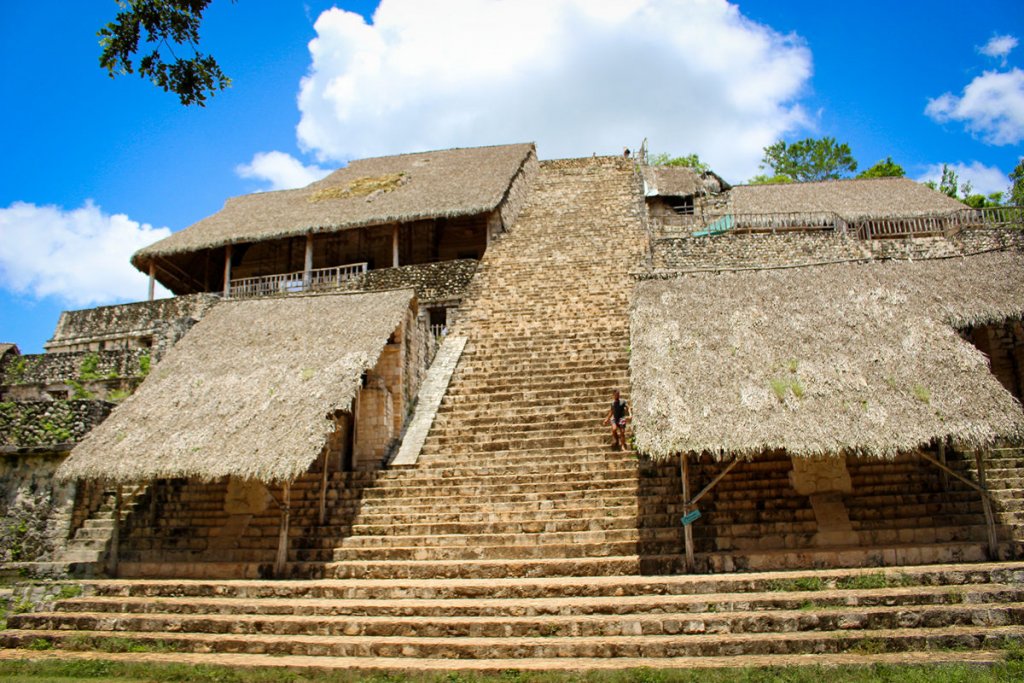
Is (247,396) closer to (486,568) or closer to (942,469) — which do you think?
(486,568)

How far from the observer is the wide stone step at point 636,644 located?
20.9 feet

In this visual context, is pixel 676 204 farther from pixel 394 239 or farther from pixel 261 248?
pixel 261 248

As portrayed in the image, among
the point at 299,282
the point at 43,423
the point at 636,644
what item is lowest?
the point at 636,644

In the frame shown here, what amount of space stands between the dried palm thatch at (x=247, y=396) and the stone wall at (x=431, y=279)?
4451mm

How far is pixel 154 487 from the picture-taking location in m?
11.3

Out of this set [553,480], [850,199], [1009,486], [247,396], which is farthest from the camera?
[850,199]

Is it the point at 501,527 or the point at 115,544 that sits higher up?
the point at 501,527

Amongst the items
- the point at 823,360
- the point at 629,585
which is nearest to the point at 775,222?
the point at 823,360

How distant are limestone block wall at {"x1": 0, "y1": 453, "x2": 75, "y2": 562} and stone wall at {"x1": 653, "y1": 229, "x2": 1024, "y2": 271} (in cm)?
1201

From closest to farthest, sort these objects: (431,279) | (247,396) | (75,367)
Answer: (247,396) < (75,367) < (431,279)

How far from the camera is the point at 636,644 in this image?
6504mm

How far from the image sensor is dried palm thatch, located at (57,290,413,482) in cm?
975

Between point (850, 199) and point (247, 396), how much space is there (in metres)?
17.3

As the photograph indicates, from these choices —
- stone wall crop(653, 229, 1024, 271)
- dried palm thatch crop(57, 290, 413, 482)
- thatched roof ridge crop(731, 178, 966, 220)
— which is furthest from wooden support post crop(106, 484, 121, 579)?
thatched roof ridge crop(731, 178, 966, 220)
